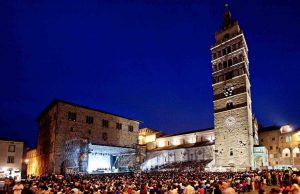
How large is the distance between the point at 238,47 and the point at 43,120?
134 feet

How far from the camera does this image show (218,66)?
174 ft

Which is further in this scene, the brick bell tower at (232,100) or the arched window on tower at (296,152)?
the arched window on tower at (296,152)

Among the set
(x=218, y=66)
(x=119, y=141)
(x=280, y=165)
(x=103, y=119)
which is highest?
(x=218, y=66)

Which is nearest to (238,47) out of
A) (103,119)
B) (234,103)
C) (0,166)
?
(234,103)

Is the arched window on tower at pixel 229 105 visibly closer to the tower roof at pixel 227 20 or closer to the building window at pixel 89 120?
the tower roof at pixel 227 20

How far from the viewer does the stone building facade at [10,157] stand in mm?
43191

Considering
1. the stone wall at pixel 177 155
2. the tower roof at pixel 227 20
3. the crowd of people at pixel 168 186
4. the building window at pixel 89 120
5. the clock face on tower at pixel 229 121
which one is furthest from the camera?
the tower roof at pixel 227 20

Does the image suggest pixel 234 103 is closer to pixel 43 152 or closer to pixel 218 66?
pixel 218 66

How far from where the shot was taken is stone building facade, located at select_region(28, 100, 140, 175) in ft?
136

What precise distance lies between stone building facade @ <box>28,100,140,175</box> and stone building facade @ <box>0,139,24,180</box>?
404cm

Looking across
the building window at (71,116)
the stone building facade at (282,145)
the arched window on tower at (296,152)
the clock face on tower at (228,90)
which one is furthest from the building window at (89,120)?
the arched window on tower at (296,152)

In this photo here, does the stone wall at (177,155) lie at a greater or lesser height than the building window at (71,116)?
lesser

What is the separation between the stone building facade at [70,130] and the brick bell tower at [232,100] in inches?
755

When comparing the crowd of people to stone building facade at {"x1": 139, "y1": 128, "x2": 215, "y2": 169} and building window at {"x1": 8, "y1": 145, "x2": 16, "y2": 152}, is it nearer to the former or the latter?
building window at {"x1": 8, "y1": 145, "x2": 16, "y2": 152}
